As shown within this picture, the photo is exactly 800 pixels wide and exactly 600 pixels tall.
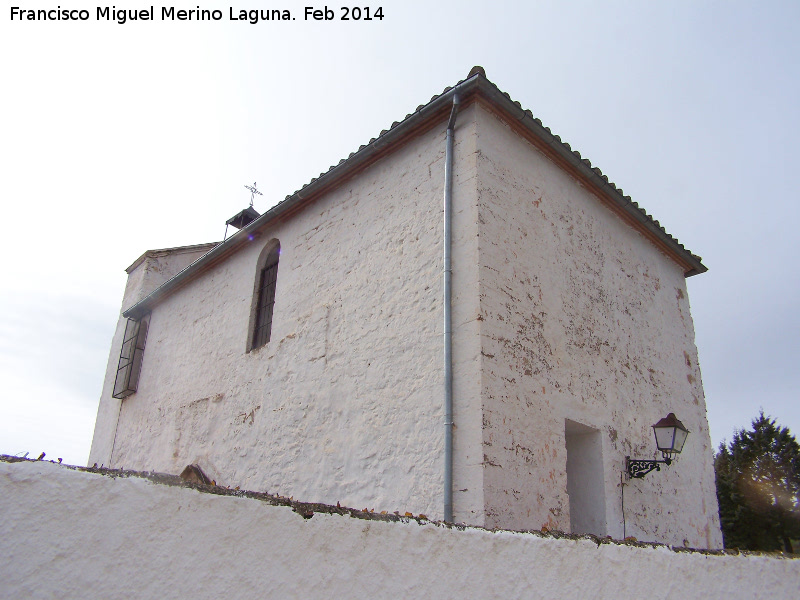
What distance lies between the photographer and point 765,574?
4.16m

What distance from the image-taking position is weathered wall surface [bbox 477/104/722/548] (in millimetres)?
5992

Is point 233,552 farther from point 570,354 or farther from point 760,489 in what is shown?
point 760,489

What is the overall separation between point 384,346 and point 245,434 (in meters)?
2.92

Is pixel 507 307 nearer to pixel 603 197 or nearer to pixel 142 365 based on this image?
pixel 603 197

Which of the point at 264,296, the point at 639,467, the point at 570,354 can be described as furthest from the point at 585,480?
the point at 264,296

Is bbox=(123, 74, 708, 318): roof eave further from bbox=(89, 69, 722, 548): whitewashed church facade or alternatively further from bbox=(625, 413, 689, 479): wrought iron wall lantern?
bbox=(625, 413, 689, 479): wrought iron wall lantern

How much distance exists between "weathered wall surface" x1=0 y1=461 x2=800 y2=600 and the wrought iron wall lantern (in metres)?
4.38

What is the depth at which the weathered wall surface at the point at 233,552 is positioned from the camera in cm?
214

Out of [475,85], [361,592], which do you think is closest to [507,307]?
[475,85]

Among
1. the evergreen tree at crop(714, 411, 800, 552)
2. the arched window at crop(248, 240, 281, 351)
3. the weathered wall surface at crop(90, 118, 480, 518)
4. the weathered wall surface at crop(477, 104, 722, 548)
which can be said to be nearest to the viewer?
the weathered wall surface at crop(477, 104, 722, 548)

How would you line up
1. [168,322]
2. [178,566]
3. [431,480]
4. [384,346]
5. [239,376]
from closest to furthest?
[178,566] → [431,480] → [384,346] → [239,376] → [168,322]

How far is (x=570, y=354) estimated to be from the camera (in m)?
7.11

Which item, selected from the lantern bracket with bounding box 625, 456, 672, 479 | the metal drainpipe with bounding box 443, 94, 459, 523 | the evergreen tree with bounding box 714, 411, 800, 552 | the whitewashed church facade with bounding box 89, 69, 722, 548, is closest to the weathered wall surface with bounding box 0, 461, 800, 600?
the metal drainpipe with bounding box 443, 94, 459, 523

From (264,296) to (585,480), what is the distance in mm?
5430
